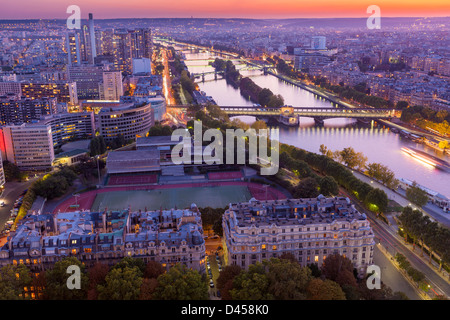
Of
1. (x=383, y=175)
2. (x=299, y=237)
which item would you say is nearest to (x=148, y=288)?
(x=299, y=237)

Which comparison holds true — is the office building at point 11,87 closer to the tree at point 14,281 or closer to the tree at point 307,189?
the tree at point 307,189

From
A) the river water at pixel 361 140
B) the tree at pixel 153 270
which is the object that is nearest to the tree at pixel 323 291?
the tree at pixel 153 270

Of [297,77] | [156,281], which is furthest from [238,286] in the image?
[297,77]

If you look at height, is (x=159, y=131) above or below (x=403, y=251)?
above

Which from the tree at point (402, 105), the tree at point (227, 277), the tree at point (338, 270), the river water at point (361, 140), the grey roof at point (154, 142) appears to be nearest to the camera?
the tree at point (227, 277)

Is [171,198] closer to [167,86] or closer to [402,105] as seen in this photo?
[402,105]

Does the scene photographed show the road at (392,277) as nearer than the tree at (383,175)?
Yes

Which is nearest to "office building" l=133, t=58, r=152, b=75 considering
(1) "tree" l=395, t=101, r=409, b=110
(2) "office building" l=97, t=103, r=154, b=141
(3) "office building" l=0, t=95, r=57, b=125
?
(3) "office building" l=0, t=95, r=57, b=125
